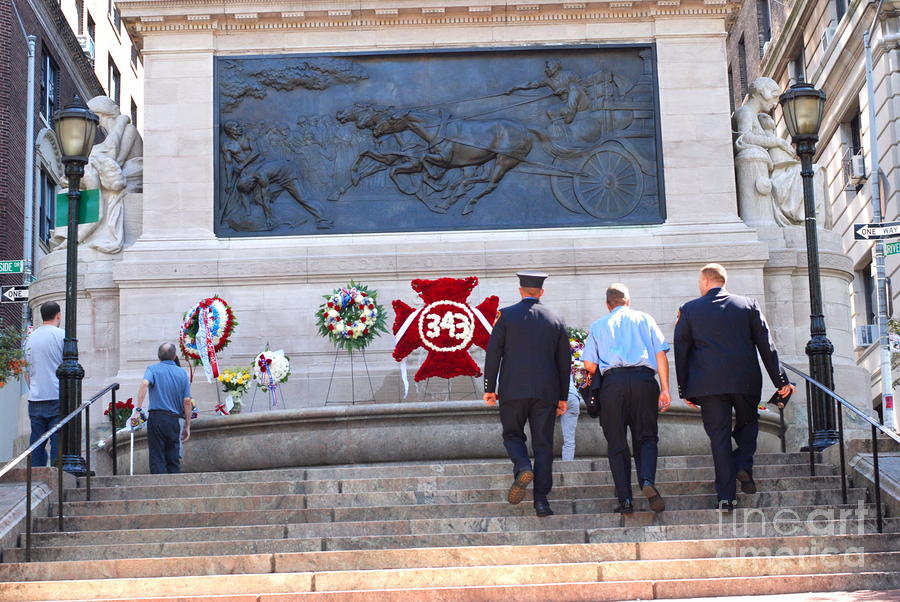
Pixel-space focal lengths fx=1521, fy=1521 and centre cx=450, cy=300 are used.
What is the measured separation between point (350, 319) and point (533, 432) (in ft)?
22.0

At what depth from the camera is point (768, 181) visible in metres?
22.0

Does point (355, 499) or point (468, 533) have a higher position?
point (355, 499)

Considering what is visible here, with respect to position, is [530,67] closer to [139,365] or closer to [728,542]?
[139,365]

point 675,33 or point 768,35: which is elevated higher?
point 768,35

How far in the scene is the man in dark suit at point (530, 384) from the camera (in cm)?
1241

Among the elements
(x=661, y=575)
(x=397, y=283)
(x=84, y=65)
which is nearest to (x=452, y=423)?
(x=397, y=283)

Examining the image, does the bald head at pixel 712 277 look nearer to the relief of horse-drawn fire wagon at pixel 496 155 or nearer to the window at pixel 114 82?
the relief of horse-drawn fire wagon at pixel 496 155

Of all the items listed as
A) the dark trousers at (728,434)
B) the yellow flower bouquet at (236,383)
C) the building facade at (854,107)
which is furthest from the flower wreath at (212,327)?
the building facade at (854,107)

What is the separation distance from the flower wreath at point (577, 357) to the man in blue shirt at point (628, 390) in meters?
4.10

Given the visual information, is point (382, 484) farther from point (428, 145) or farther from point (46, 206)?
point (46, 206)

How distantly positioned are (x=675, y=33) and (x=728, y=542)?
12.5 metres

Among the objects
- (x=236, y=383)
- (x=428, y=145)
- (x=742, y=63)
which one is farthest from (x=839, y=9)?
(x=236, y=383)

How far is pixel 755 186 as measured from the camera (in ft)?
72.3

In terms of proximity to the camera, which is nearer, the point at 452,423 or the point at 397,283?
the point at 452,423
